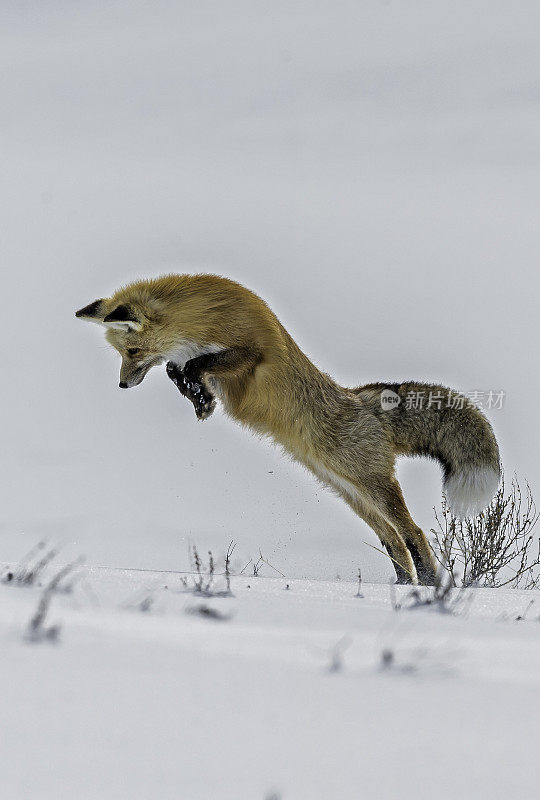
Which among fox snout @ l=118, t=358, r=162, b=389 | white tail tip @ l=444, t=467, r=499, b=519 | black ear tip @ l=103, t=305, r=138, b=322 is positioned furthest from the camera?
fox snout @ l=118, t=358, r=162, b=389

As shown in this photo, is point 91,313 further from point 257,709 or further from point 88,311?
point 257,709

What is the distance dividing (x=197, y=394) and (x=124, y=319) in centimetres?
103

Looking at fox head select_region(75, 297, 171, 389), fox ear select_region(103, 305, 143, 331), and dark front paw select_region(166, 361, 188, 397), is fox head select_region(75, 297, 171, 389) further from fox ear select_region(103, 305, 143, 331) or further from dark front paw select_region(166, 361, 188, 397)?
dark front paw select_region(166, 361, 188, 397)

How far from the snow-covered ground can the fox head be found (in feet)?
16.8

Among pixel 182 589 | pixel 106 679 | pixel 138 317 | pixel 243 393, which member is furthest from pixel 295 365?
pixel 106 679

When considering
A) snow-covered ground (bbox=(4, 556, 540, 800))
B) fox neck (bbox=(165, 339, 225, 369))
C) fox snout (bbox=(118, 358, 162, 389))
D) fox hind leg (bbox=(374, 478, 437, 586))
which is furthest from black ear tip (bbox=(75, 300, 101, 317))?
snow-covered ground (bbox=(4, 556, 540, 800))

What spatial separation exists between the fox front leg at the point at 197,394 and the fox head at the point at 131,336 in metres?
0.26

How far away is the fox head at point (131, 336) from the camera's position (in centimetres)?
788

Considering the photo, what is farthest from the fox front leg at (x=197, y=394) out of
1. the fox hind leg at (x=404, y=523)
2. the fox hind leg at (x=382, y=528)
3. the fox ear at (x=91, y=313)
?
the fox hind leg at (x=404, y=523)

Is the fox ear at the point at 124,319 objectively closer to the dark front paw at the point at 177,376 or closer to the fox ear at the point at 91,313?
the fox ear at the point at 91,313

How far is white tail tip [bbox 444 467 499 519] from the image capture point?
26.7 feet

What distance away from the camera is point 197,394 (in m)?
8.16

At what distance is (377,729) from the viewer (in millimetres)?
1954

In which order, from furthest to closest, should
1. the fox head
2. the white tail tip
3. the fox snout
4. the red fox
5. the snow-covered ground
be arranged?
the fox snout, the white tail tip, the red fox, the fox head, the snow-covered ground
